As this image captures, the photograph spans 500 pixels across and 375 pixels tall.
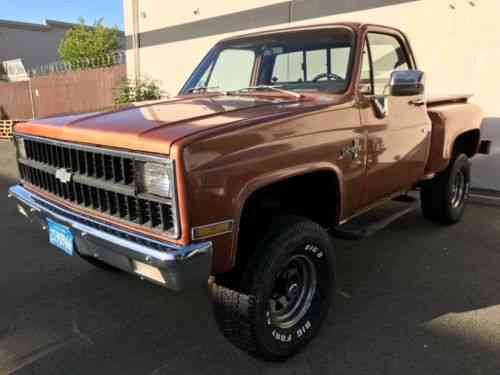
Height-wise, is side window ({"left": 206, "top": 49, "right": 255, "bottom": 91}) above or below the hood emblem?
above

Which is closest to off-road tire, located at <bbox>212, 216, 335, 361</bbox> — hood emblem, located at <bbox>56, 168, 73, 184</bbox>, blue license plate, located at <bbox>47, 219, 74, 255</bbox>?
blue license plate, located at <bbox>47, 219, 74, 255</bbox>

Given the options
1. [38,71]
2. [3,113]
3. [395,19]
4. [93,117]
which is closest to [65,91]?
[38,71]

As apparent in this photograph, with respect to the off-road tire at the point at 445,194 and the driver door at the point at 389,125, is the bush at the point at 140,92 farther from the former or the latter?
the driver door at the point at 389,125

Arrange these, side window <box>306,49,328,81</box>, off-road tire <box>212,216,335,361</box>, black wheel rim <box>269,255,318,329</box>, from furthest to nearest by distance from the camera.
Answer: side window <box>306,49,328,81</box>, black wheel rim <box>269,255,318,329</box>, off-road tire <box>212,216,335,361</box>

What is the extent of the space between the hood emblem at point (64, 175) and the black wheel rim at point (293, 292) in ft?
4.48

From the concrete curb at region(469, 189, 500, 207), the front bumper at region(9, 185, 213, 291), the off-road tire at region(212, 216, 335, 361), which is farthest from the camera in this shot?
the concrete curb at region(469, 189, 500, 207)

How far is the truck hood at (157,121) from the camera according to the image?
212 centimetres

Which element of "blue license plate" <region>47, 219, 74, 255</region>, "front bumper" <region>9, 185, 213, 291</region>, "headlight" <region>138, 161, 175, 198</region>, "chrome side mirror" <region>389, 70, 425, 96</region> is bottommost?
"blue license plate" <region>47, 219, 74, 255</region>

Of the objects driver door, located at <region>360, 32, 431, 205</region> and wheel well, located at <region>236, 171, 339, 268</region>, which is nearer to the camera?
wheel well, located at <region>236, 171, 339, 268</region>

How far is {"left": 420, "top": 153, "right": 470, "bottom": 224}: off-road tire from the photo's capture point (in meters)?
4.61

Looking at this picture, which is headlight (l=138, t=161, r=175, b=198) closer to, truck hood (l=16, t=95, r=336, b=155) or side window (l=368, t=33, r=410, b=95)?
truck hood (l=16, t=95, r=336, b=155)

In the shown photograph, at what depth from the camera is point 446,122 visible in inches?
165

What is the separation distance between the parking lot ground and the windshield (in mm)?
1646

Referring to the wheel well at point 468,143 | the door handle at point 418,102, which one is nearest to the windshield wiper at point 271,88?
the door handle at point 418,102
